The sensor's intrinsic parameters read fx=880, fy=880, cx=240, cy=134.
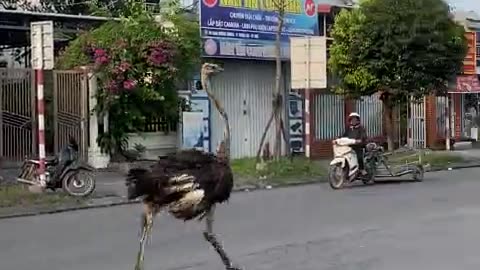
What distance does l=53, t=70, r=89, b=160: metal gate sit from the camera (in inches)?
845

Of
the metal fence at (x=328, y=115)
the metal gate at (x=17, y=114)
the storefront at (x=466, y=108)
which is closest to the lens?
the metal gate at (x=17, y=114)

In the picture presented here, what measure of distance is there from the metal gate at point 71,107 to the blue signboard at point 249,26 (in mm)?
3951

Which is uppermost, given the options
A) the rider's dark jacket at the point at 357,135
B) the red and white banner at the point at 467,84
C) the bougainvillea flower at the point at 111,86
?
the red and white banner at the point at 467,84

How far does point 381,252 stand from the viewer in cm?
999

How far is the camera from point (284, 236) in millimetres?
11438

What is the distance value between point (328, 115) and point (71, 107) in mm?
10144

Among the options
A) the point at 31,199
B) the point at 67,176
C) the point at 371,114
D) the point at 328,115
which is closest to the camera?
the point at 31,199

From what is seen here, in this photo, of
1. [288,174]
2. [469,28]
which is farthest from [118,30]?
[469,28]

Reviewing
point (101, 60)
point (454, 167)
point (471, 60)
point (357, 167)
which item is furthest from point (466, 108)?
point (101, 60)

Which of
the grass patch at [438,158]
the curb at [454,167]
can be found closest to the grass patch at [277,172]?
the grass patch at [438,158]

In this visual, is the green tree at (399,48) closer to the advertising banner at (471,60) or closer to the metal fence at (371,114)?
the metal fence at (371,114)

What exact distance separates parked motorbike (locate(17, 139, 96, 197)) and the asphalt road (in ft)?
3.78

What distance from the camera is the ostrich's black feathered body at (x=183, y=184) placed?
21.4 ft

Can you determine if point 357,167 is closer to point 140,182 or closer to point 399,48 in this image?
point 399,48
